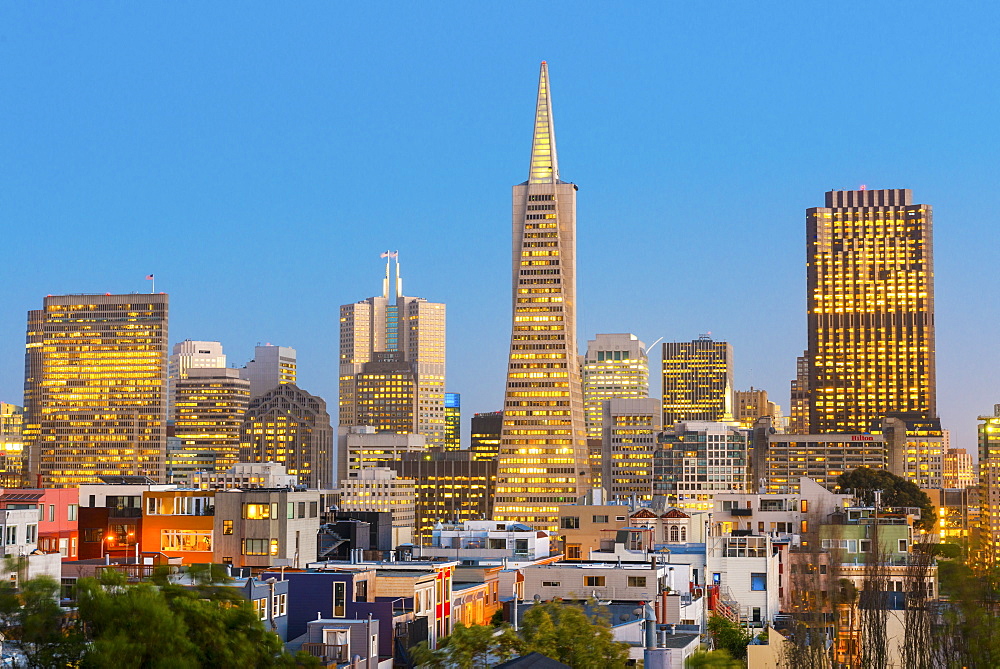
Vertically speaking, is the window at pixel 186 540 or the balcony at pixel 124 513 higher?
the balcony at pixel 124 513

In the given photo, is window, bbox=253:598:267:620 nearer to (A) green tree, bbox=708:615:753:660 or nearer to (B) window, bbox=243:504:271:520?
(A) green tree, bbox=708:615:753:660

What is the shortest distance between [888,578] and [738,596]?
524 inches

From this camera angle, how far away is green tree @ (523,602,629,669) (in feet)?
214

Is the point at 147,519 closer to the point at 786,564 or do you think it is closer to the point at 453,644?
the point at 786,564

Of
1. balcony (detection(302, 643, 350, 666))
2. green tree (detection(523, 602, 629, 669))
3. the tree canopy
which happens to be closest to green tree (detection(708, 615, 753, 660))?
Answer: green tree (detection(523, 602, 629, 669))

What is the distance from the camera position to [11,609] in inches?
2087

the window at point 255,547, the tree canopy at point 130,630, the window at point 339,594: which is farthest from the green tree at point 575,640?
the window at point 255,547

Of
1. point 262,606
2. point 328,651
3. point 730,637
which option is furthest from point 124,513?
point 328,651

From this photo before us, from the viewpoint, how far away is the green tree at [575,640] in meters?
65.3

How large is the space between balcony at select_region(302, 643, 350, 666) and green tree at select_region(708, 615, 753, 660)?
23.6 metres

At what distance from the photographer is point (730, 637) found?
88.6 meters

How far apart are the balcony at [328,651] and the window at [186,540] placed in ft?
153

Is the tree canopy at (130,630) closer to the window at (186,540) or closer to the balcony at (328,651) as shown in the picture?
the balcony at (328,651)

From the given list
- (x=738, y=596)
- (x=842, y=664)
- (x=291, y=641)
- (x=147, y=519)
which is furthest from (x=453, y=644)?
(x=147, y=519)
